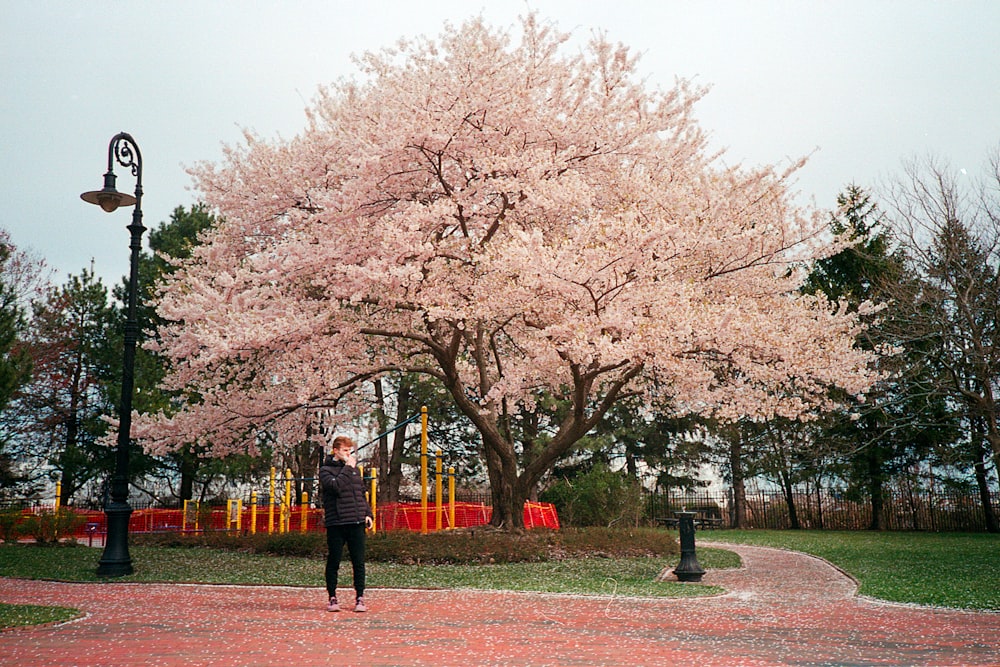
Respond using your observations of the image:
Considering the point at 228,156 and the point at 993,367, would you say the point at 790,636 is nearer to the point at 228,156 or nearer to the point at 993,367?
the point at 993,367

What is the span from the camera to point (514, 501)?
17656 mm

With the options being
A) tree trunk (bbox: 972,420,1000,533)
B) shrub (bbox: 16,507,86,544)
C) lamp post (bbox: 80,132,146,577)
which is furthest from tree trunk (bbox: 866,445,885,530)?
shrub (bbox: 16,507,86,544)

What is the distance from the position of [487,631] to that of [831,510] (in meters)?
31.0

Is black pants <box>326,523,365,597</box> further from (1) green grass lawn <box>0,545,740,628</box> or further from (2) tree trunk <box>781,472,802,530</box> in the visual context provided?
(2) tree trunk <box>781,472,802,530</box>

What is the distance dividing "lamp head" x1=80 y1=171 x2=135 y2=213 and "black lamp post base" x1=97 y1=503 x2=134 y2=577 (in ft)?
15.6

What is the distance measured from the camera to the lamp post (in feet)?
41.0

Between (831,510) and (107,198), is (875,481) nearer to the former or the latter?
(831,510)

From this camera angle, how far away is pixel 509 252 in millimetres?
13469

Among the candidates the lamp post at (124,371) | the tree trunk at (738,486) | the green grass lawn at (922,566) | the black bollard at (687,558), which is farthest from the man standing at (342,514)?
the tree trunk at (738,486)

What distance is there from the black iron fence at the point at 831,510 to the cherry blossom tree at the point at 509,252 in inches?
520

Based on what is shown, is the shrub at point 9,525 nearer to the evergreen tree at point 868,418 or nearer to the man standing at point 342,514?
the man standing at point 342,514

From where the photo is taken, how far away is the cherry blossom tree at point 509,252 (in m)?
14.0

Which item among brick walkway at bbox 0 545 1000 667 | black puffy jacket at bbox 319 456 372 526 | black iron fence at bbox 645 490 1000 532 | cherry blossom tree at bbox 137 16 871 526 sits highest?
cherry blossom tree at bbox 137 16 871 526

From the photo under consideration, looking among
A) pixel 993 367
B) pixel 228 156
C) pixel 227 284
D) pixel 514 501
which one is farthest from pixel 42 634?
pixel 993 367
